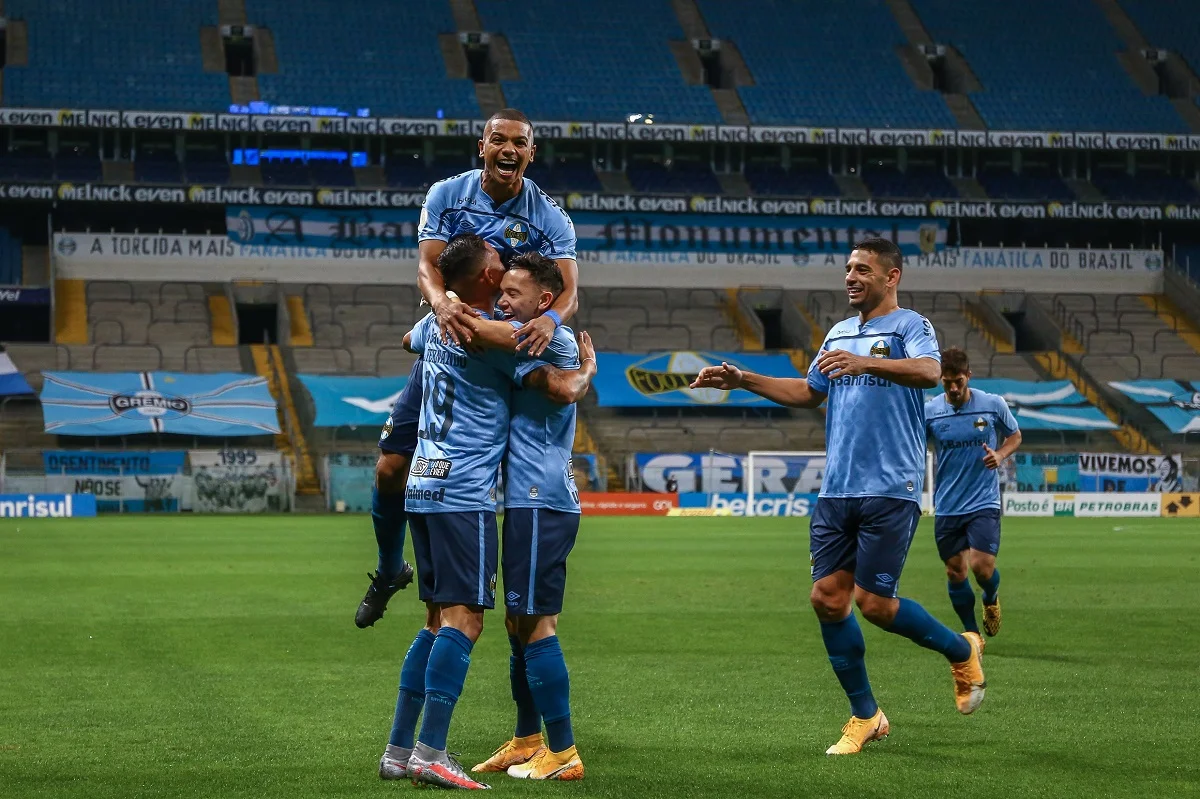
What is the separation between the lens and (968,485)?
12.3m

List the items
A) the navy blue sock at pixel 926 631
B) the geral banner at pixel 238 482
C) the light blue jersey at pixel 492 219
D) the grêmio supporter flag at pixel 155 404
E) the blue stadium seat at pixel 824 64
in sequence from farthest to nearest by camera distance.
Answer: the blue stadium seat at pixel 824 64 → the grêmio supporter flag at pixel 155 404 → the geral banner at pixel 238 482 → the navy blue sock at pixel 926 631 → the light blue jersey at pixel 492 219

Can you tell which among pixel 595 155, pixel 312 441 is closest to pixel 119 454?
pixel 312 441

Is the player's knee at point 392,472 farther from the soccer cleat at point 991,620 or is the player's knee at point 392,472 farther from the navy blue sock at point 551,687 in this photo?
the soccer cleat at point 991,620

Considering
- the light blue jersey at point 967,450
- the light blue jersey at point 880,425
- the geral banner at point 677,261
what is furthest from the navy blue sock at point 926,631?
the geral banner at point 677,261

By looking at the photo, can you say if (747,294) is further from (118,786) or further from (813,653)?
(118,786)

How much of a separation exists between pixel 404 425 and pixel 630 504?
1248 inches

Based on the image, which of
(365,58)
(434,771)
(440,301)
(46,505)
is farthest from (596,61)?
(434,771)

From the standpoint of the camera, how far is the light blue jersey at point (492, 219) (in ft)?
23.6

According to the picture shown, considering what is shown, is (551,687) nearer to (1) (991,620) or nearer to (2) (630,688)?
(2) (630,688)

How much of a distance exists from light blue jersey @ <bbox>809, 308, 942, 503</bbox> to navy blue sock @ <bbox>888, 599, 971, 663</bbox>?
1.86 ft

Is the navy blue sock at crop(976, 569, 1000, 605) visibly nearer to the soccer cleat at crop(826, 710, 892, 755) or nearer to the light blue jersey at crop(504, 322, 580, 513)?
the soccer cleat at crop(826, 710, 892, 755)

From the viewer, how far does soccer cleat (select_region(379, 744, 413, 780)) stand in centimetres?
646

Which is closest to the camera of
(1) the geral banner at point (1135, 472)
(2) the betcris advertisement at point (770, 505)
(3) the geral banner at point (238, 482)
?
(2) the betcris advertisement at point (770, 505)

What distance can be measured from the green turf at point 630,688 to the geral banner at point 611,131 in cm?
3192
